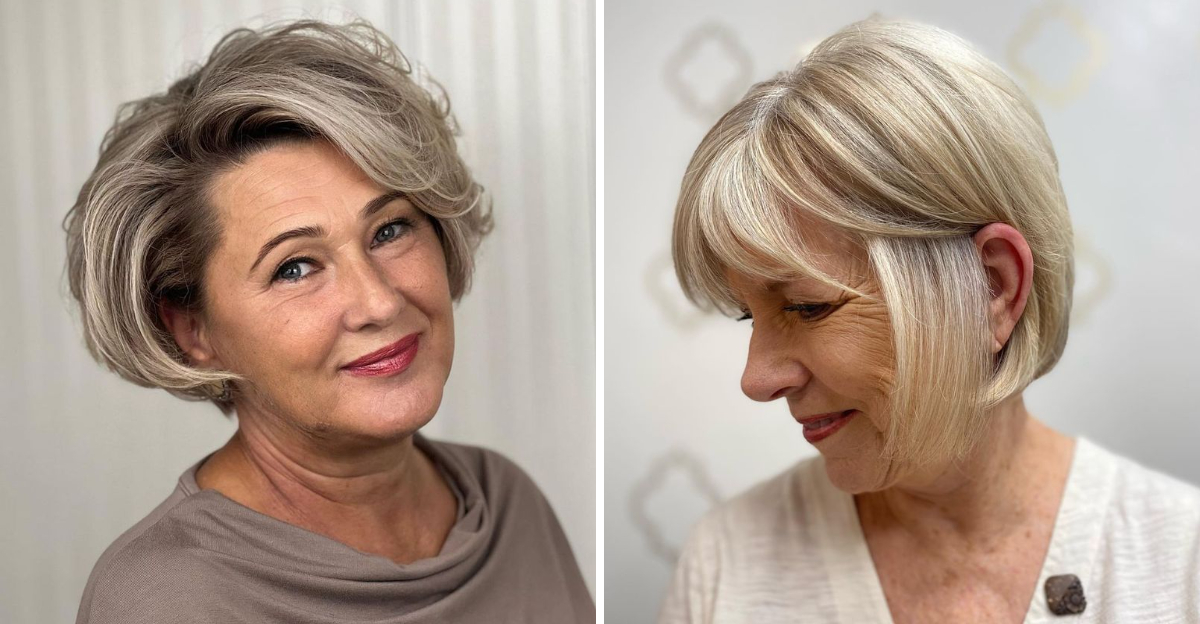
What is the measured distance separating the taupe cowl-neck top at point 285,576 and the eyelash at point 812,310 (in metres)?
0.49

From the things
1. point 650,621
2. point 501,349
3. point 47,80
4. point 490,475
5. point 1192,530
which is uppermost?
point 47,80

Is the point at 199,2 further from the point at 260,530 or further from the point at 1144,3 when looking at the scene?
the point at 1144,3

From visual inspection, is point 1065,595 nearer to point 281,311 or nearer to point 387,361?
point 387,361

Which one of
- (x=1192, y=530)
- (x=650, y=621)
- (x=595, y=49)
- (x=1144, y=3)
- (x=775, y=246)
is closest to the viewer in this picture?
(x=775, y=246)

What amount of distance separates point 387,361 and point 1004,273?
2.20 feet

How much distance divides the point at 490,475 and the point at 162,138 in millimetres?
598

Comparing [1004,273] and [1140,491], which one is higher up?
[1004,273]

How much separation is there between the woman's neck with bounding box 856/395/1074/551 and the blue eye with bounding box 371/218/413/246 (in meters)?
0.66

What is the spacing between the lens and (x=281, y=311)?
103 cm

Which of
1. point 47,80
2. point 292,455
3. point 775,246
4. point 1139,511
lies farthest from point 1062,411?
point 47,80

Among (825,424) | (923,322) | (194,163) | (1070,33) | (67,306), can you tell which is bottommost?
(825,424)

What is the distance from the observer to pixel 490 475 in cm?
135

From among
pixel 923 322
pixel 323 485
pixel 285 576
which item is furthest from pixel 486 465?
pixel 923 322

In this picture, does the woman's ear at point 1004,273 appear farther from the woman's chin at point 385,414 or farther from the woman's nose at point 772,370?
the woman's chin at point 385,414
